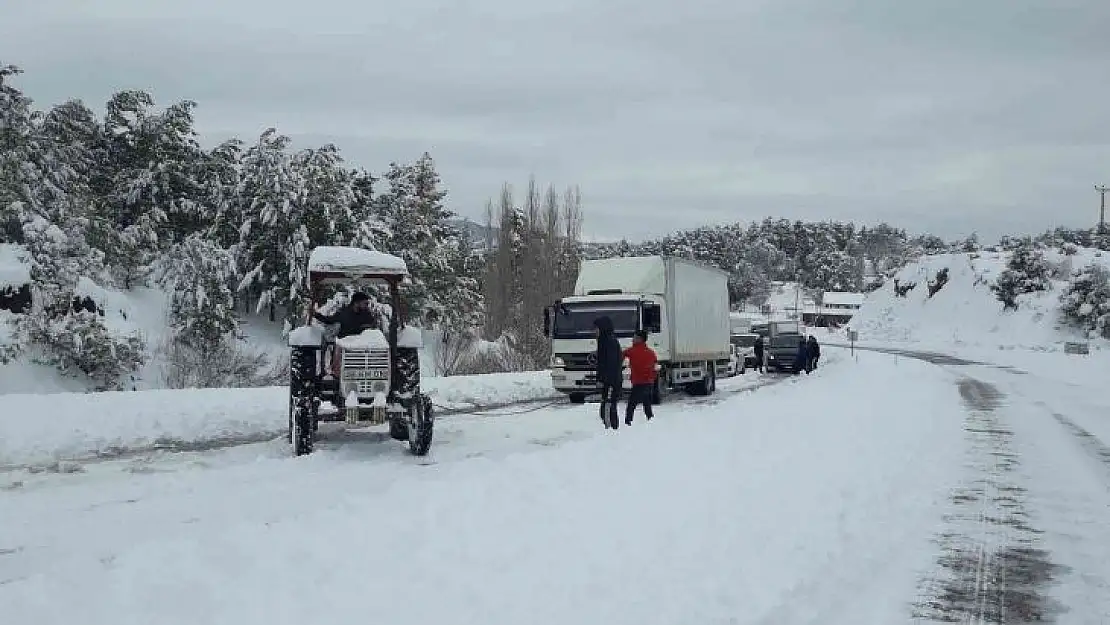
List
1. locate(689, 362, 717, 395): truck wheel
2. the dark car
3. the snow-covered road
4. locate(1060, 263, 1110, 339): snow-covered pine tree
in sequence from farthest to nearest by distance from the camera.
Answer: locate(1060, 263, 1110, 339): snow-covered pine tree → the dark car → locate(689, 362, 717, 395): truck wheel → the snow-covered road

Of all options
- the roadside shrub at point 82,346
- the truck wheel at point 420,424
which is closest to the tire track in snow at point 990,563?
the truck wheel at point 420,424

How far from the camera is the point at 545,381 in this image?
26.1 metres

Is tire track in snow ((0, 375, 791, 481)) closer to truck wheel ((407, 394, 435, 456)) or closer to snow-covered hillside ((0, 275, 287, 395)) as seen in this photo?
truck wheel ((407, 394, 435, 456))

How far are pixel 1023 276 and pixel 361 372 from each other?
88.3 metres

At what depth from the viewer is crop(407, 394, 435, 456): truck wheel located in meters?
11.9

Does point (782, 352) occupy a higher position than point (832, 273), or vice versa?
point (832, 273)

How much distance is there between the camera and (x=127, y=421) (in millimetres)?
13922

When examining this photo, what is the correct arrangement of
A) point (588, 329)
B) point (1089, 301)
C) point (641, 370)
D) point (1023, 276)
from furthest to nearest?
point (1023, 276)
point (1089, 301)
point (588, 329)
point (641, 370)

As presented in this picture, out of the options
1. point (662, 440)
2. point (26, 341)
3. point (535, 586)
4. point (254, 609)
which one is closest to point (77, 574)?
point (254, 609)

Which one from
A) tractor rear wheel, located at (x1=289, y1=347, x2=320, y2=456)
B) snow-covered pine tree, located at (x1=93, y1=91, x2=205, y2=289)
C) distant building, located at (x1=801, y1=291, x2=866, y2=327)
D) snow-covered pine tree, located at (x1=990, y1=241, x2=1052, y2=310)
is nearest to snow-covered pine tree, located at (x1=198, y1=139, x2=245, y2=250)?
snow-covered pine tree, located at (x1=93, y1=91, x2=205, y2=289)

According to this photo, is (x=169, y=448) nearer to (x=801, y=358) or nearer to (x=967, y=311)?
(x=801, y=358)

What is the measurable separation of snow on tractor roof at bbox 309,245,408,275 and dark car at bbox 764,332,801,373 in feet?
99.3

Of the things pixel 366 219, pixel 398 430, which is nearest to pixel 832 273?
pixel 366 219

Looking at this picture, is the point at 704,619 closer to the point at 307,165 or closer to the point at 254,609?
the point at 254,609
